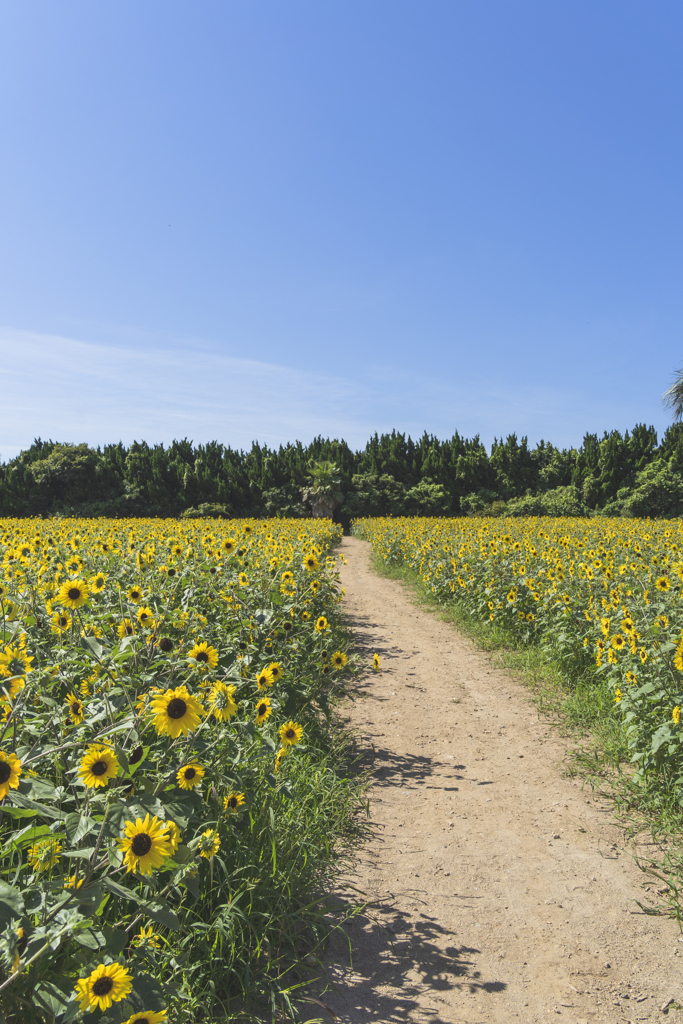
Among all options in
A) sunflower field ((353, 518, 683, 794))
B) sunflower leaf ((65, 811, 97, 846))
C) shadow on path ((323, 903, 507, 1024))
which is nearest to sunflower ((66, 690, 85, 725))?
sunflower leaf ((65, 811, 97, 846))

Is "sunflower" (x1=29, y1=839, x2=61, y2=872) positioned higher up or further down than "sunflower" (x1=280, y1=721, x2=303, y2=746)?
higher up

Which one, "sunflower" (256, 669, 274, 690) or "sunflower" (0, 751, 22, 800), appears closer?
"sunflower" (0, 751, 22, 800)

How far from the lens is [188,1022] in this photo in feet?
6.49

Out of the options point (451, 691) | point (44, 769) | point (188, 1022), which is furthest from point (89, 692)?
point (451, 691)

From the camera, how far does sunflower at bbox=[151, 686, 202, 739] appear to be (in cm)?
176

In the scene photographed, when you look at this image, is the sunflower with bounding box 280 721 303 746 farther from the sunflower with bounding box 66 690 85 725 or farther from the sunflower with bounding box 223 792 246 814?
the sunflower with bounding box 66 690 85 725

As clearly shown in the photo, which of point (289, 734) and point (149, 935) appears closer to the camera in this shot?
point (149, 935)

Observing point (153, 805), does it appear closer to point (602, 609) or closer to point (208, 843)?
point (208, 843)

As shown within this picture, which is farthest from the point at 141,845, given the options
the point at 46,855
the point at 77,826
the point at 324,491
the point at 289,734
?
the point at 324,491

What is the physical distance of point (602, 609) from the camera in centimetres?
534

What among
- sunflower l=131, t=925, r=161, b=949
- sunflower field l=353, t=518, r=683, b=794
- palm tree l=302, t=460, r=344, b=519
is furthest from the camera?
palm tree l=302, t=460, r=344, b=519

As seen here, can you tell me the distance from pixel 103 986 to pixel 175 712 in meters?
0.67

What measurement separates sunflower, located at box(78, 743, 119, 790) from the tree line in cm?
3115

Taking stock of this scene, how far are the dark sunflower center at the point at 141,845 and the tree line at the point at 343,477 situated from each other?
3134cm
